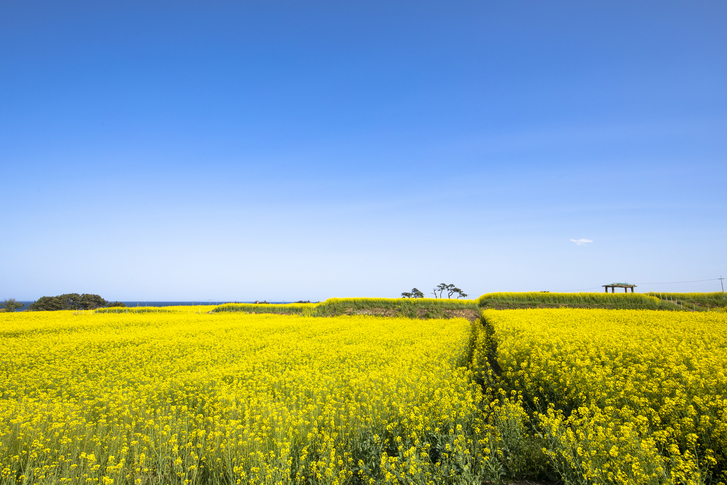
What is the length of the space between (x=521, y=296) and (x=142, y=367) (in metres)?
38.6

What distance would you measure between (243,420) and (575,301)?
132 feet

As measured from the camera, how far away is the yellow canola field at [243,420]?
15.3 feet

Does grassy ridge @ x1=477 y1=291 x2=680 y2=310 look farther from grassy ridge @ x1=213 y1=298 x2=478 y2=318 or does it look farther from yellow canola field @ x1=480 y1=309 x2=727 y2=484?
yellow canola field @ x1=480 y1=309 x2=727 y2=484

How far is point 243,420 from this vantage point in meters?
6.31

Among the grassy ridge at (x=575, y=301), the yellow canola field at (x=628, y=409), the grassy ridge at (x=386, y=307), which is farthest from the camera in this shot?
the grassy ridge at (x=386, y=307)

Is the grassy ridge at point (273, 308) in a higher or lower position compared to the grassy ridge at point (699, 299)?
lower

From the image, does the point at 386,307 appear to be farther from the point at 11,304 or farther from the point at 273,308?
the point at 11,304

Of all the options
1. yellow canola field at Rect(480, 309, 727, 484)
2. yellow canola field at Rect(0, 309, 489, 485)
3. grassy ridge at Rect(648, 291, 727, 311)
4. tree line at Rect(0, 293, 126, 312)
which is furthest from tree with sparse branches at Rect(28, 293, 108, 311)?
grassy ridge at Rect(648, 291, 727, 311)

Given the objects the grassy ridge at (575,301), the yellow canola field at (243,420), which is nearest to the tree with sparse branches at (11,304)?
the yellow canola field at (243,420)

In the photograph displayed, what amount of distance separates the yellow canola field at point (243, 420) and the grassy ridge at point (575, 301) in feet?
103

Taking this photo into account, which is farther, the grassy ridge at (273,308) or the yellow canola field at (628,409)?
the grassy ridge at (273,308)

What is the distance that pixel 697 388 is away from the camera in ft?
19.6

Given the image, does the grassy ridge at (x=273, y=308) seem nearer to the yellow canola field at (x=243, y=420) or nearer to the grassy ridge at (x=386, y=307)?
the grassy ridge at (x=386, y=307)

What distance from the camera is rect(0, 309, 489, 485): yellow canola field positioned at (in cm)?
465
